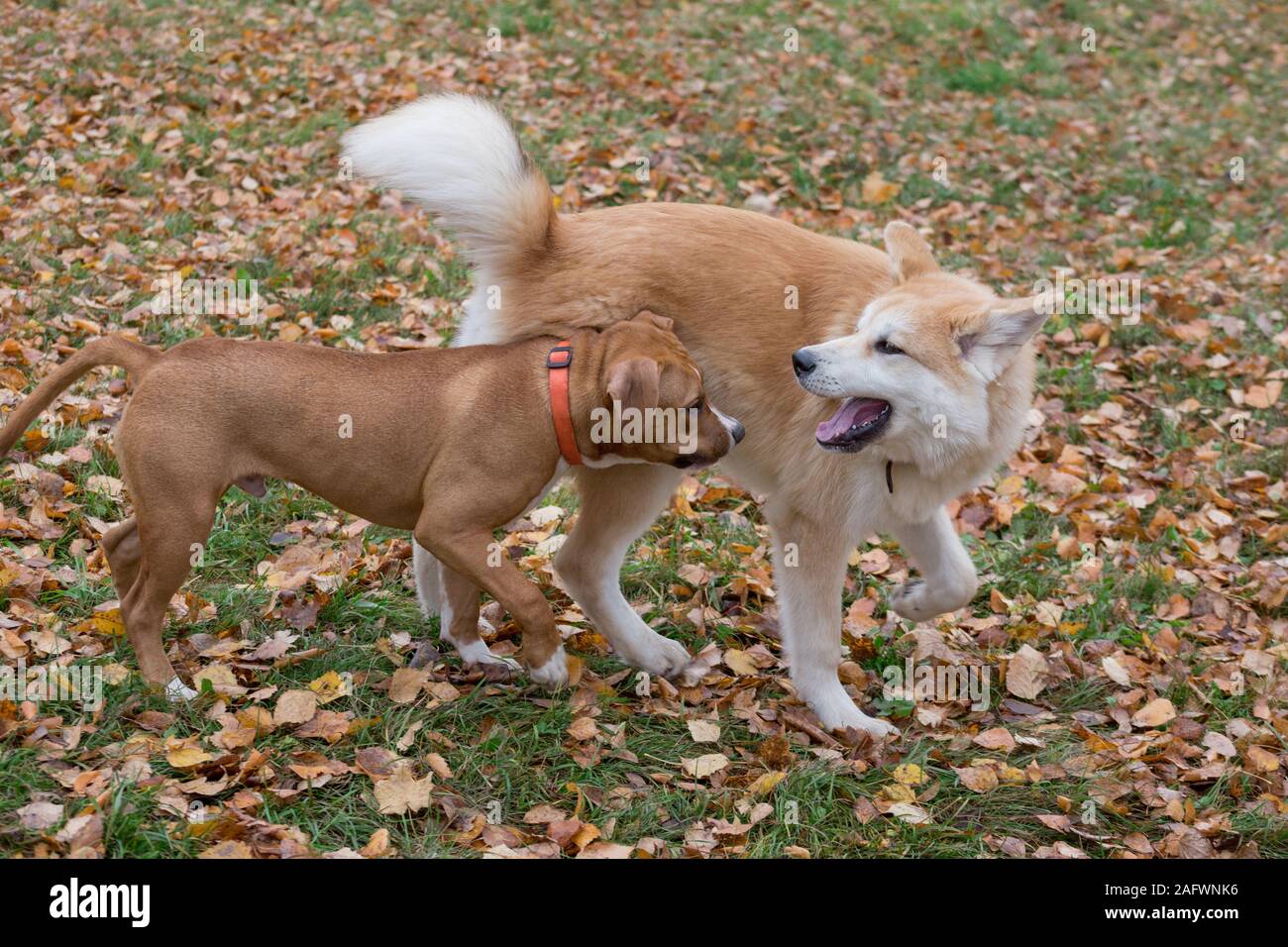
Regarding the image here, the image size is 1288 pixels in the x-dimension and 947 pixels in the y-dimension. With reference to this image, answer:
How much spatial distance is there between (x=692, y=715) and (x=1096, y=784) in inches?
54.0

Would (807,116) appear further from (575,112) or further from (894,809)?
(894,809)

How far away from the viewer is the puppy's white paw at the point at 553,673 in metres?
4.17

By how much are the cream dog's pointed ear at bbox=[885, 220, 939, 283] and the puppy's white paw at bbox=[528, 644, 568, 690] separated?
1.80 m

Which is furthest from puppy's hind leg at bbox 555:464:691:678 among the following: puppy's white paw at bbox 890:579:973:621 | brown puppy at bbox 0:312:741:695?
puppy's white paw at bbox 890:579:973:621

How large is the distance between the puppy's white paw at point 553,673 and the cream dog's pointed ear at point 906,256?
1.80 meters

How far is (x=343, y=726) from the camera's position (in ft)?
12.7

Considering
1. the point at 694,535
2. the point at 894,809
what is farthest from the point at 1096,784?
the point at 694,535

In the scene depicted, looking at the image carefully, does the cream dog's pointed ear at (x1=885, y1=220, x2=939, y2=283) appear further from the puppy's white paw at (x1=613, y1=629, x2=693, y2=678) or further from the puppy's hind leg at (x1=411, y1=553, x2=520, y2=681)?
the puppy's hind leg at (x1=411, y1=553, x2=520, y2=681)

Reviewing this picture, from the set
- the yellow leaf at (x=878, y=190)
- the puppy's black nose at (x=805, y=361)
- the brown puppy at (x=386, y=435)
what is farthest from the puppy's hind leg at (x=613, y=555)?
the yellow leaf at (x=878, y=190)

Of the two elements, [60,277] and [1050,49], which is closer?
[60,277]

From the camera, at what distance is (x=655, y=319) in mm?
4164

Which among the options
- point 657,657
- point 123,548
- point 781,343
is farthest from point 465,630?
point 781,343

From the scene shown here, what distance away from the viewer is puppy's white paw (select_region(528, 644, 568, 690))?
417 centimetres
